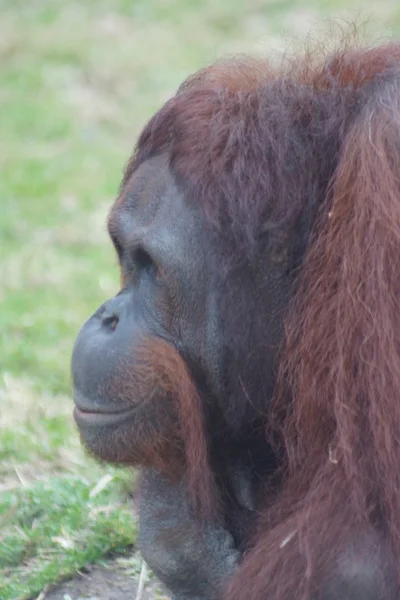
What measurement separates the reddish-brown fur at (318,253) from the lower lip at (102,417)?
0.14 meters

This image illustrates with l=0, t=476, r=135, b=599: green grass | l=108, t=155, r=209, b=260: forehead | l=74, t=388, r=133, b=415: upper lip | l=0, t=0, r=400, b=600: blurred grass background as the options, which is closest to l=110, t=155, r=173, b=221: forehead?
l=108, t=155, r=209, b=260: forehead

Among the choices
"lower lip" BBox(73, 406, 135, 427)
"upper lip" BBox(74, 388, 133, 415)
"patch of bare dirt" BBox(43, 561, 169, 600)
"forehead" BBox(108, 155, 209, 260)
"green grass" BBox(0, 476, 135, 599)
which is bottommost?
"patch of bare dirt" BBox(43, 561, 169, 600)

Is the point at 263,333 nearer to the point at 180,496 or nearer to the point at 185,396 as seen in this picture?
the point at 185,396

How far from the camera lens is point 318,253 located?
2461 millimetres

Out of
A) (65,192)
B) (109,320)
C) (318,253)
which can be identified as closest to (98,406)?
(109,320)

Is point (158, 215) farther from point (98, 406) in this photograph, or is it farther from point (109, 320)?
point (98, 406)

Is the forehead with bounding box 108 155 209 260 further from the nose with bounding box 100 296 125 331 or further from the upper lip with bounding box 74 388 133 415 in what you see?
the upper lip with bounding box 74 388 133 415

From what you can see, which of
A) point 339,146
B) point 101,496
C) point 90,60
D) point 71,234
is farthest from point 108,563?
point 90,60

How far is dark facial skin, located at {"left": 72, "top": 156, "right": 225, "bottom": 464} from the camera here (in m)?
2.61

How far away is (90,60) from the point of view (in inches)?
351

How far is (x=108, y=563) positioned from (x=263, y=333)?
0.92 meters

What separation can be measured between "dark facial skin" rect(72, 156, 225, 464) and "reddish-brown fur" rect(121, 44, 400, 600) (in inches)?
2.5

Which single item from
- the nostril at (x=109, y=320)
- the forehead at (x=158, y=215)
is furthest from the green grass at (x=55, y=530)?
the forehead at (x=158, y=215)

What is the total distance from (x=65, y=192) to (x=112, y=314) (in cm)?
432
